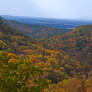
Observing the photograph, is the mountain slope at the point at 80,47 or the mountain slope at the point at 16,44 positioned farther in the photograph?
the mountain slope at the point at 80,47

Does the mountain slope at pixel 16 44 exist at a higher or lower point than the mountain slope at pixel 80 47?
higher

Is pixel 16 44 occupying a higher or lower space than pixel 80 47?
higher

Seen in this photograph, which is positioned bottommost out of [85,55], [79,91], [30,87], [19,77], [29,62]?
[85,55]

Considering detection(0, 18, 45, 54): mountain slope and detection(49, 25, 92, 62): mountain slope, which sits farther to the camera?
detection(49, 25, 92, 62): mountain slope

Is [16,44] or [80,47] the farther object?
[80,47]

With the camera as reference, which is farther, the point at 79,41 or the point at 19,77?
the point at 79,41

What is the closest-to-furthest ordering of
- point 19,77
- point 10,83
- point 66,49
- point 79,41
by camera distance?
point 10,83
point 19,77
point 66,49
point 79,41

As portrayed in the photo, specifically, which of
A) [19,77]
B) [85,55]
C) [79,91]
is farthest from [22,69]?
[85,55]

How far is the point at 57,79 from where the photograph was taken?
27.6 meters

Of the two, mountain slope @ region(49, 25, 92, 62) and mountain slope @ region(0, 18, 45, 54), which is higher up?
mountain slope @ region(0, 18, 45, 54)

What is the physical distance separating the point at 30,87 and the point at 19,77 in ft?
2.48

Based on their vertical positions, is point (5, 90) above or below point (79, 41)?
above

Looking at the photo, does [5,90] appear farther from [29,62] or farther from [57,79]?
[57,79]

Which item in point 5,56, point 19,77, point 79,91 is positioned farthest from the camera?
point 79,91
